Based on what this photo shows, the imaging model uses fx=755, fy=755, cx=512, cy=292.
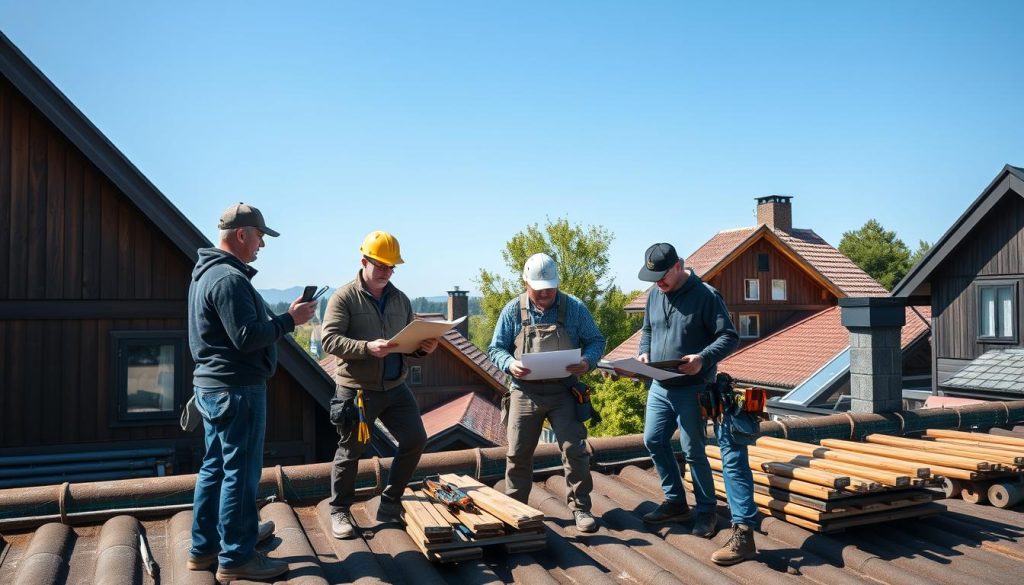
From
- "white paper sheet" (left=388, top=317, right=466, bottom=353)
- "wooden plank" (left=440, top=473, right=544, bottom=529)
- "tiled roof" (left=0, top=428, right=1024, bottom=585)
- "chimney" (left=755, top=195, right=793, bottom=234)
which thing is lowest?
"tiled roof" (left=0, top=428, right=1024, bottom=585)

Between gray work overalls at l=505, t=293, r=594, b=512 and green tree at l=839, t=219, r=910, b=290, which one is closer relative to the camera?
gray work overalls at l=505, t=293, r=594, b=512

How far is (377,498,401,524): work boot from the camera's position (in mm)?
5355

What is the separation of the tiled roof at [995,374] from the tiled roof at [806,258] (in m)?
13.1

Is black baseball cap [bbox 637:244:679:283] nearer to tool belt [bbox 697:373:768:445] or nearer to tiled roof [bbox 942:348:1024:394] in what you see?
tool belt [bbox 697:373:768:445]

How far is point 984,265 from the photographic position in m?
18.5

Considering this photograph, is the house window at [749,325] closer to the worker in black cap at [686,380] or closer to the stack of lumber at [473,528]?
the worker in black cap at [686,380]

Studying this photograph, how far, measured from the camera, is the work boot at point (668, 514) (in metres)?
5.42

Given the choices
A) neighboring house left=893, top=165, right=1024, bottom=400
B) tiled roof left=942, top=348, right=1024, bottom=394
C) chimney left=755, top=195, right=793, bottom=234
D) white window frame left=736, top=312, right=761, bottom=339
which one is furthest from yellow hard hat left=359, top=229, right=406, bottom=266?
chimney left=755, top=195, right=793, bottom=234

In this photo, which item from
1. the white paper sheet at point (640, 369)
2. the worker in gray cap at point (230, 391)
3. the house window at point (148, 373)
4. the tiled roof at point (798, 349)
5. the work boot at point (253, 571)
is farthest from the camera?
the tiled roof at point (798, 349)

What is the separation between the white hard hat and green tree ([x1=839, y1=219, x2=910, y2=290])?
215ft

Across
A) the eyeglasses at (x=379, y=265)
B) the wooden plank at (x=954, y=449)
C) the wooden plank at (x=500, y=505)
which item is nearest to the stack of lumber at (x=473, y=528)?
the wooden plank at (x=500, y=505)

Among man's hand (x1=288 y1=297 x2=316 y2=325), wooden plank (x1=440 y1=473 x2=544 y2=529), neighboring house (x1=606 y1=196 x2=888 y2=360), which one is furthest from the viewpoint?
neighboring house (x1=606 y1=196 x2=888 y2=360)

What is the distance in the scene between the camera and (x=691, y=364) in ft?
16.5

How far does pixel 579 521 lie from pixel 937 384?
1776 cm
